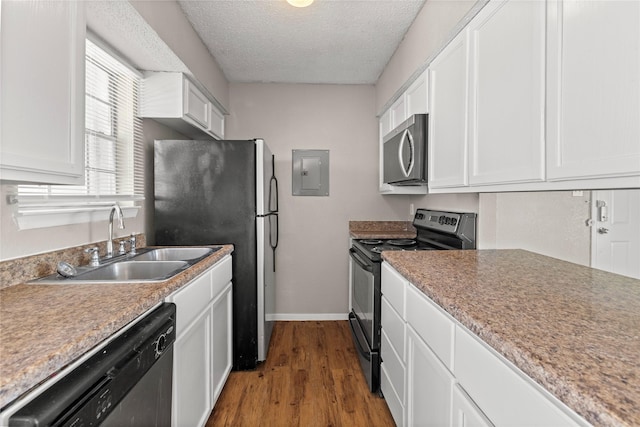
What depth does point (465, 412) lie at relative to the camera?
967mm

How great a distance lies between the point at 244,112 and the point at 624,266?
3237 mm

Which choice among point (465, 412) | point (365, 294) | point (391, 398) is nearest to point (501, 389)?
point (465, 412)

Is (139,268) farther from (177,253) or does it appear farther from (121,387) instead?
(121,387)

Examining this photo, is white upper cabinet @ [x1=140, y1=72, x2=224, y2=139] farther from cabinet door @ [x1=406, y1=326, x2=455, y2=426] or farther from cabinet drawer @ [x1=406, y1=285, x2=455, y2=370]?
cabinet door @ [x1=406, y1=326, x2=455, y2=426]

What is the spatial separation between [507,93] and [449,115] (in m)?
0.53

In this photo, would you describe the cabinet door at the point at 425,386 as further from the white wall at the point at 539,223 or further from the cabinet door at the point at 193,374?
the cabinet door at the point at 193,374

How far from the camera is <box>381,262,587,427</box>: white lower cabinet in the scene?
715 mm

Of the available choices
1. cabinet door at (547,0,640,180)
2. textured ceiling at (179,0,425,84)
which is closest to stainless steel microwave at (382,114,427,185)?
textured ceiling at (179,0,425,84)

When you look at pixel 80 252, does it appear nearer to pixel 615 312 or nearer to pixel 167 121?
pixel 167 121

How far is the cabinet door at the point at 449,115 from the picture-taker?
5.54 ft

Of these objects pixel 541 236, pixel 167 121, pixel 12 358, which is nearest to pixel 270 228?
pixel 167 121

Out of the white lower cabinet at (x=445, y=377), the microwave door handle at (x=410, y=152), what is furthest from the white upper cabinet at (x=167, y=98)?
the white lower cabinet at (x=445, y=377)

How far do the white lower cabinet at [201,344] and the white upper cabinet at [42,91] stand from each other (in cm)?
64

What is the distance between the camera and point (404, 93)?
103 inches
